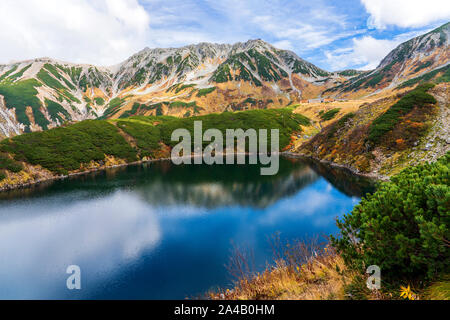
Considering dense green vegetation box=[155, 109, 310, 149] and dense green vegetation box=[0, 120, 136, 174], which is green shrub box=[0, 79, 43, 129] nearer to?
dense green vegetation box=[0, 120, 136, 174]

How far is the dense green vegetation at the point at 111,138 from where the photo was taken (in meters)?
71.5

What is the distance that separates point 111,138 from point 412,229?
104931 mm

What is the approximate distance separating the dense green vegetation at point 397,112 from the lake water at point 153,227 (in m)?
13.8

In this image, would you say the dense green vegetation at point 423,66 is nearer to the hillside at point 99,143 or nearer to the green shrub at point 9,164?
the hillside at point 99,143

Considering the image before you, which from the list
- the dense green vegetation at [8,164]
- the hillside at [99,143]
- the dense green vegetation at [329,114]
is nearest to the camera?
the dense green vegetation at [8,164]

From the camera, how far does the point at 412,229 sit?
727cm

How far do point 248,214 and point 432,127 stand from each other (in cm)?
4885

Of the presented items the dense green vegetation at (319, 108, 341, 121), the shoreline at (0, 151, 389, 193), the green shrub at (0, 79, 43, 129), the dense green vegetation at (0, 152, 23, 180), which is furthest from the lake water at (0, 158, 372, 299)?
the green shrub at (0, 79, 43, 129)

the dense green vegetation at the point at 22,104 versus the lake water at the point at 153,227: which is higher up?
the dense green vegetation at the point at 22,104

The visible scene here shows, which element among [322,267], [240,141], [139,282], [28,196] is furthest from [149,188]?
[240,141]

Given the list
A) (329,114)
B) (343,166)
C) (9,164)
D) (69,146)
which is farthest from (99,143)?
(329,114)
